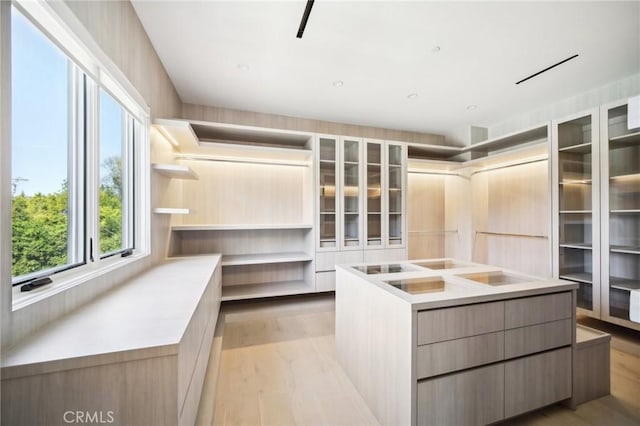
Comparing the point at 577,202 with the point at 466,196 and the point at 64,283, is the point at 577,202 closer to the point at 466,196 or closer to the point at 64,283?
the point at 466,196

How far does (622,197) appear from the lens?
2.61 meters

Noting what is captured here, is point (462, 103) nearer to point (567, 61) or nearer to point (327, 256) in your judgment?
point (567, 61)

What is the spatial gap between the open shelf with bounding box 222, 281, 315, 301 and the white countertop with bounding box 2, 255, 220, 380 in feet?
5.69

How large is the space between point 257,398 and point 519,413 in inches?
61.1

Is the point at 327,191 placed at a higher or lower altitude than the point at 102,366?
higher

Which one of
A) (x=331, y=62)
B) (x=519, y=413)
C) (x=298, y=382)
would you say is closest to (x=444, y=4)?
(x=331, y=62)

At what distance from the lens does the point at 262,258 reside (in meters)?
3.39

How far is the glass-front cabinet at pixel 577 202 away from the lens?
2701 mm

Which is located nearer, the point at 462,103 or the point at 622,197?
the point at 622,197

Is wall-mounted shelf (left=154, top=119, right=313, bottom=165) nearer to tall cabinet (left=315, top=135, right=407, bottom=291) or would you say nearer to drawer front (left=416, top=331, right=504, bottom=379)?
tall cabinet (left=315, top=135, right=407, bottom=291)

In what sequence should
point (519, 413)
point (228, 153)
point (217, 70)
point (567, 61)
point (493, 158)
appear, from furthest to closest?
point (493, 158) → point (228, 153) → point (217, 70) → point (567, 61) → point (519, 413)

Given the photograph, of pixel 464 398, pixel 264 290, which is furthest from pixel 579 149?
pixel 264 290

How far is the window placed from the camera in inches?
39.9

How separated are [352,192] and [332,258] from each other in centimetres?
98
